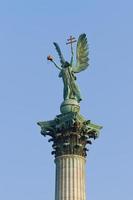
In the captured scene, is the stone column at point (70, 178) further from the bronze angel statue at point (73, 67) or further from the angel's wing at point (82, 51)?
the angel's wing at point (82, 51)

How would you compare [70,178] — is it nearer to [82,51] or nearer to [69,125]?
[69,125]

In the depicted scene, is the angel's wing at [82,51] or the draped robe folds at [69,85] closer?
the draped robe folds at [69,85]

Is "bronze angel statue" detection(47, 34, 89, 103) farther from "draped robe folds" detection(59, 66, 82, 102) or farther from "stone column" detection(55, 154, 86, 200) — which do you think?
"stone column" detection(55, 154, 86, 200)

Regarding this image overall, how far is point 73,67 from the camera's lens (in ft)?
161

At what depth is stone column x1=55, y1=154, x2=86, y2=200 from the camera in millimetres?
42844

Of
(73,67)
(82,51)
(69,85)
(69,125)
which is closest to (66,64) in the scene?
(73,67)

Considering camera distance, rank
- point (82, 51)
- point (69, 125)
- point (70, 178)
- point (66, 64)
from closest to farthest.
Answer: point (70, 178), point (69, 125), point (66, 64), point (82, 51)

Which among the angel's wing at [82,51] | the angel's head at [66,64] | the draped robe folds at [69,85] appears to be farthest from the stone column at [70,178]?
the angel's wing at [82,51]

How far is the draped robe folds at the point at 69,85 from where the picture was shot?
47.9 metres

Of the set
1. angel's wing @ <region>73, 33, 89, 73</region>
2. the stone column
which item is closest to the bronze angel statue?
angel's wing @ <region>73, 33, 89, 73</region>

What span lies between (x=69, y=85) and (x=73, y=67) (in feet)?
6.21

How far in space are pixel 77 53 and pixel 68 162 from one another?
1097cm

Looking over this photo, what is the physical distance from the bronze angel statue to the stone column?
5.93 m

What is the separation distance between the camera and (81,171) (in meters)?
44.2
